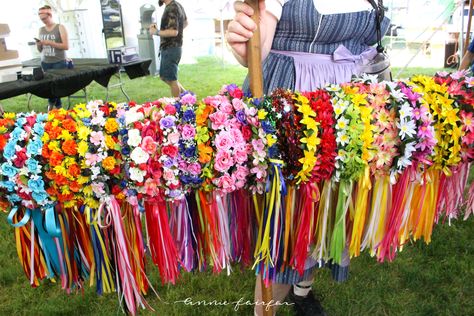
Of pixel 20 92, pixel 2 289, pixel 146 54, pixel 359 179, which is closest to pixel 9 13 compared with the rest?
pixel 146 54

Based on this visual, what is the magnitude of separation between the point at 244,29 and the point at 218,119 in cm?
27

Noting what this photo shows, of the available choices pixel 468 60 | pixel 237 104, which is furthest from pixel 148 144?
pixel 468 60

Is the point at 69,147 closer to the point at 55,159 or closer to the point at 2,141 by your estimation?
the point at 55,159

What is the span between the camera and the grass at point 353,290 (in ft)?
5.98

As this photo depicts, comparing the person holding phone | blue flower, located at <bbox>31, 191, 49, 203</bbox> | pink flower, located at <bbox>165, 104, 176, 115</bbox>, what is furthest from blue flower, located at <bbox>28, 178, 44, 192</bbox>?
the person holding phone

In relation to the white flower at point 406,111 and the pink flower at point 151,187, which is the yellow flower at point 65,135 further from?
the white flower at point 406,111

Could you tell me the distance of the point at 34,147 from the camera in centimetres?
93

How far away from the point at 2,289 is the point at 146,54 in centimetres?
712

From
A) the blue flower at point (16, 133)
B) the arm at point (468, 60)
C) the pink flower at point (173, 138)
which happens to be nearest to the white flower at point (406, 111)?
the pink flower at point (173, 138)

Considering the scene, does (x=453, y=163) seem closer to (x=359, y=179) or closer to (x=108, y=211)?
(x=359, y=179)

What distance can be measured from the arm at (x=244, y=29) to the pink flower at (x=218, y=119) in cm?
24

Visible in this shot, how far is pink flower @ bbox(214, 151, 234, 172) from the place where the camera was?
3.12ft

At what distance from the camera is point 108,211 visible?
101cm

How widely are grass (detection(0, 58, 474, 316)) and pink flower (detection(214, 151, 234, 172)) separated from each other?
106 cm
